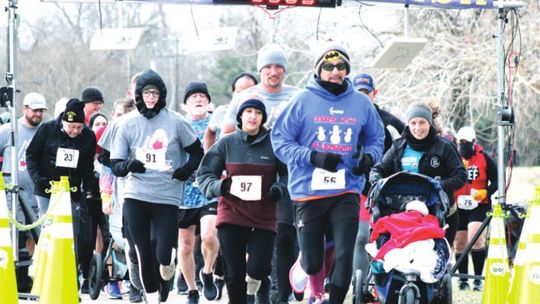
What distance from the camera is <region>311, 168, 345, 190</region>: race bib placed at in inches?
404

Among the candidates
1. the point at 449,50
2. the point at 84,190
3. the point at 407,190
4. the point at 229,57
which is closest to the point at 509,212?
the point at 407,190

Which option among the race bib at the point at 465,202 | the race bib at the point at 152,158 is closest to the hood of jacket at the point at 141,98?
the race bib at the point at 152,158

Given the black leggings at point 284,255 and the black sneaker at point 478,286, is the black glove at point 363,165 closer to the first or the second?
the black leggings at point 284,255

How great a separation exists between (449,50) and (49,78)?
Result: 33.5 m

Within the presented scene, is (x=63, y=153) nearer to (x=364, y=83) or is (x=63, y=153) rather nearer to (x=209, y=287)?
(x=209, y=287)

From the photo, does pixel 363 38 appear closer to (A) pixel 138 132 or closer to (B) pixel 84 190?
(B) pixel 84 190

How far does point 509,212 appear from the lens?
40.6 ft

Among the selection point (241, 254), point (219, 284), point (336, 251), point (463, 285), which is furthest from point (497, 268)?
point (463, 285)

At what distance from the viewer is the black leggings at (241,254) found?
34.9 feet

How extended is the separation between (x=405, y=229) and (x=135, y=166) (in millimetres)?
2439

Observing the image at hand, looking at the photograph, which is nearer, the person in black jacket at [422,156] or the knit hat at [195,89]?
the person in black jacket at [422,156]

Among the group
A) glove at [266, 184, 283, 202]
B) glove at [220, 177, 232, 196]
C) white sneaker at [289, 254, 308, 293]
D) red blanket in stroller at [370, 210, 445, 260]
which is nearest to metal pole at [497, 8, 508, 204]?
red blanket in stroller at [370, 210, 445, 260]

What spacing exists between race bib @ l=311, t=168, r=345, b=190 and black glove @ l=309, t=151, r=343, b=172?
0.53 feet

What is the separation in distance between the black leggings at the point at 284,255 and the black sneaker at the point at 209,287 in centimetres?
175
